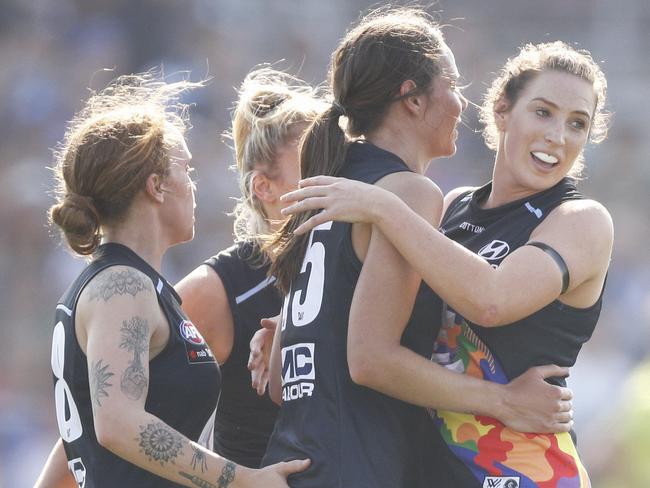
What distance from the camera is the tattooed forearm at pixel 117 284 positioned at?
2.97 metres

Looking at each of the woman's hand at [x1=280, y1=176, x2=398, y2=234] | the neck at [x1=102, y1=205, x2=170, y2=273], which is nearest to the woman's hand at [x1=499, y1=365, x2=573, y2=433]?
the woman's hand at [x1=280, y1=176, x2=398, y2=234]

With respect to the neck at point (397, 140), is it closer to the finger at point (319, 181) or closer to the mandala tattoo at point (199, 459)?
the finger at point (319, 181)

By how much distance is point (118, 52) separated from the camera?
34.2 feet

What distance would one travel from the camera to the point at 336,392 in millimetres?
2951

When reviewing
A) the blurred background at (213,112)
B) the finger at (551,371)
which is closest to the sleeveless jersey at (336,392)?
the finger at (551,371)

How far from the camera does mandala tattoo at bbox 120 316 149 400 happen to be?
9.42 ft

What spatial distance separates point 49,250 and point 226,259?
5541 mm

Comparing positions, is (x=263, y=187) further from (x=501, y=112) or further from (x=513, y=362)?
(x=513, y=362)

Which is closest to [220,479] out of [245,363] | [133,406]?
[133,406]

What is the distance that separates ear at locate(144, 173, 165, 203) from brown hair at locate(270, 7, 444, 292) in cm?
36

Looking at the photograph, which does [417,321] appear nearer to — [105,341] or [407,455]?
[407,455]

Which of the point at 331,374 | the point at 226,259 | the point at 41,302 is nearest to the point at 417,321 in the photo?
the point at 331,374

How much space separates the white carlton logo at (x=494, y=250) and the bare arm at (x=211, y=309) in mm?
1096

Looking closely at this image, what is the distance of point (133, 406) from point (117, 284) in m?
0.35
